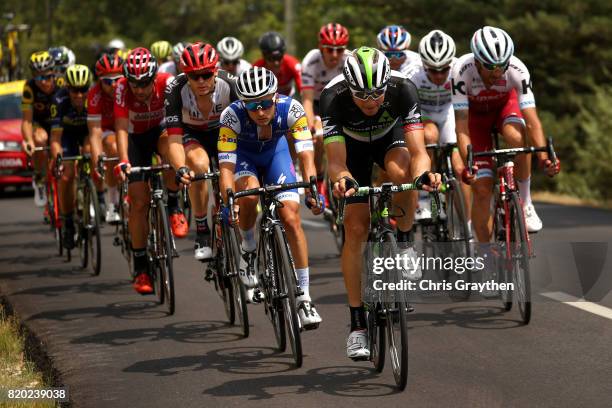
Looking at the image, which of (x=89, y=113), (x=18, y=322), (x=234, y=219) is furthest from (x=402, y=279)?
(x=89, y=113)

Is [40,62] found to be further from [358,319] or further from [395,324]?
[395,324]

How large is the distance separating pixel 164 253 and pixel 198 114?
1186mm

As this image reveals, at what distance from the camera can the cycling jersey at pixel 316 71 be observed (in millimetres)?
14062

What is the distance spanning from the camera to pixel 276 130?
902 centimetres

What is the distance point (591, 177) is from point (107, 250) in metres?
11.3

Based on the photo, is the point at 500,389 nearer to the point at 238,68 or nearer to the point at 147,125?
the point at 147,125

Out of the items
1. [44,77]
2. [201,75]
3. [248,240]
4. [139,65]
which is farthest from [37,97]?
[248,240]

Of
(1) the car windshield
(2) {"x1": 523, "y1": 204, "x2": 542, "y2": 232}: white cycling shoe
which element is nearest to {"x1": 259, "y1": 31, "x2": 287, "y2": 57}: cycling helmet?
(2) {"x1": 523, "y1": 204, "x2": 542, "y2": 232}: white cycling shoe

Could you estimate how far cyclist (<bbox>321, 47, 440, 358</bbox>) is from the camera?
7.68m

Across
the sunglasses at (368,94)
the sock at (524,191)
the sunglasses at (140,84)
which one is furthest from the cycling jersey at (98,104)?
the sunglasses at (368,94)

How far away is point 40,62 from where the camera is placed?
14859 millimetres

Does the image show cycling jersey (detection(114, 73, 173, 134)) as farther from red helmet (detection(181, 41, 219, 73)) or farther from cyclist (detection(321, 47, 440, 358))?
cyclist (detection(321, 47, 440, 358))

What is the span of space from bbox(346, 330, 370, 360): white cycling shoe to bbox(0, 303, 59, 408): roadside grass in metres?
1.79

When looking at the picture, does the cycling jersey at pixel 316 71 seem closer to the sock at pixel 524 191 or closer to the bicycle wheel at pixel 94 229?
the bicycle wheel at pixel 94 229
